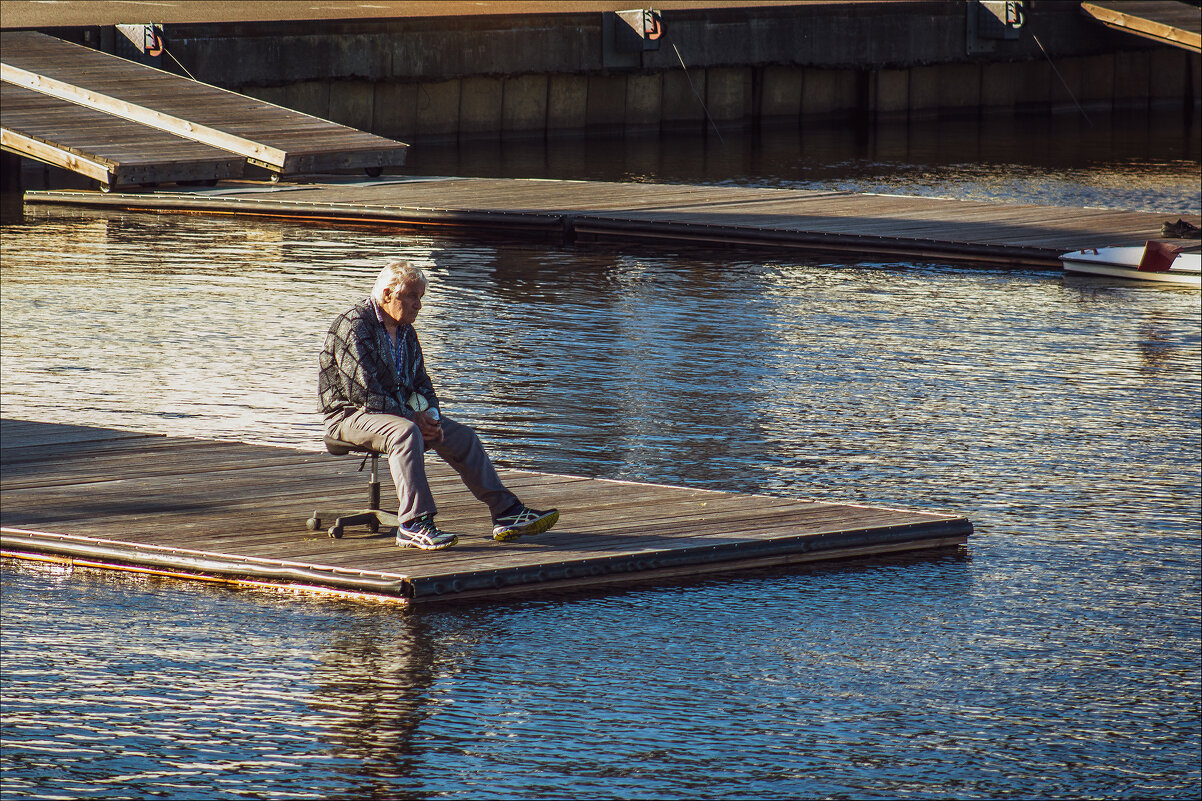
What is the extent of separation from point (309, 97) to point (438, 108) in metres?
2.94

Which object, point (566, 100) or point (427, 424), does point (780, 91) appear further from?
point (427, 424)

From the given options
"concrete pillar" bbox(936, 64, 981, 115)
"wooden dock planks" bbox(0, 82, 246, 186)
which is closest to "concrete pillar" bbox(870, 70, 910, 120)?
"concrete pillar" bbox(936, 64, 981, 115)

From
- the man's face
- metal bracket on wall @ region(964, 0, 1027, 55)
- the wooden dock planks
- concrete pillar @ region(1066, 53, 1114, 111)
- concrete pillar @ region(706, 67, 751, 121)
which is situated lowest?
the man's face

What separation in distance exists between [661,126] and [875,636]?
30.1 metres

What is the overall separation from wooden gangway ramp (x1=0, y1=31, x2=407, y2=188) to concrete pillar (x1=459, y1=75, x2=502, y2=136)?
858cm

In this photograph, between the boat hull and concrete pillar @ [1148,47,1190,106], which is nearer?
the boat hull

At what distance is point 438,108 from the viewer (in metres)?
35.4

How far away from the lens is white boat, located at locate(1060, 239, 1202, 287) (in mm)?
19250

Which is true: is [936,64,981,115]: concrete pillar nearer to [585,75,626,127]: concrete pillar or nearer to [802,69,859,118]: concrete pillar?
[802,69,859,118]: concrete pillar

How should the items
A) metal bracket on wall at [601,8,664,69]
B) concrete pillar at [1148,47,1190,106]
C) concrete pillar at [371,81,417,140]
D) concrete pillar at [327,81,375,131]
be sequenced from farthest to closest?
1. concrete pillar at [1148,47,1190,106]
2. metal bracket on wall at [601,8,664,69]
3. concrete pillar at [371,81,417,140]
4. concrete pillar at [327,81,375,131]

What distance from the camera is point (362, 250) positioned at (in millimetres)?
21594

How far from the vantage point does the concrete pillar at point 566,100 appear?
36.8 meters

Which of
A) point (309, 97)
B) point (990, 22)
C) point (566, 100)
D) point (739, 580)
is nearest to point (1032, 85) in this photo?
→ point (990, 22)

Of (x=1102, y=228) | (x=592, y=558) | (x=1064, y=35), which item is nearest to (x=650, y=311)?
(x=1102, y=228)
